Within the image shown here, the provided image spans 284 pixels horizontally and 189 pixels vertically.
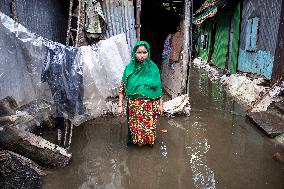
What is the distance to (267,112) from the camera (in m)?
6.58

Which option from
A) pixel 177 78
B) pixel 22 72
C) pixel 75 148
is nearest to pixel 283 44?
pixel 177 78

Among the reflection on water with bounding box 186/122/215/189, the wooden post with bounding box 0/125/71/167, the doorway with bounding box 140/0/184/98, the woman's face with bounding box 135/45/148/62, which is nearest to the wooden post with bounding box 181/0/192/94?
the doorway with bounding box 140/0/184/98

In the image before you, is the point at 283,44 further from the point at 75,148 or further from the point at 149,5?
the point at 75,148

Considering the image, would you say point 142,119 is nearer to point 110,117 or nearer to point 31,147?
point 31,147

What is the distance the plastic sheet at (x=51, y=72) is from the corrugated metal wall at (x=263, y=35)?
20.9 feet

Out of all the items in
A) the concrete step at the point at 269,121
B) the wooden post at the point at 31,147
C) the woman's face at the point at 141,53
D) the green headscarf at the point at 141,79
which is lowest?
the concrete step at the point at 269,121

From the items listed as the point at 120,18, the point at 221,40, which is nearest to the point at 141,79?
the point at 120,18

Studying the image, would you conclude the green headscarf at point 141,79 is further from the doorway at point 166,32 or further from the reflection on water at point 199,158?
the doorway at point 166,32

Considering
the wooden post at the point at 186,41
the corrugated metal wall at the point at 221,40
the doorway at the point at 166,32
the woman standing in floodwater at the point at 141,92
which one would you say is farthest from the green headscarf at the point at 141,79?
the corrugated metal wall at the point at 221,40

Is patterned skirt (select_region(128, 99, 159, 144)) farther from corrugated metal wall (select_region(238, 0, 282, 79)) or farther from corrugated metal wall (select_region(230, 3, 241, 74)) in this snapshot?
corrugated metal wall (select_region(230, 3, 241, 74))

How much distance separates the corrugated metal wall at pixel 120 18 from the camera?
253 inches

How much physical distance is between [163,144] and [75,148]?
157 centimetres

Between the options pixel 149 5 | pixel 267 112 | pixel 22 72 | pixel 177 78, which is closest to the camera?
pixel 22 72

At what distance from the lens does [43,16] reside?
5.90m
